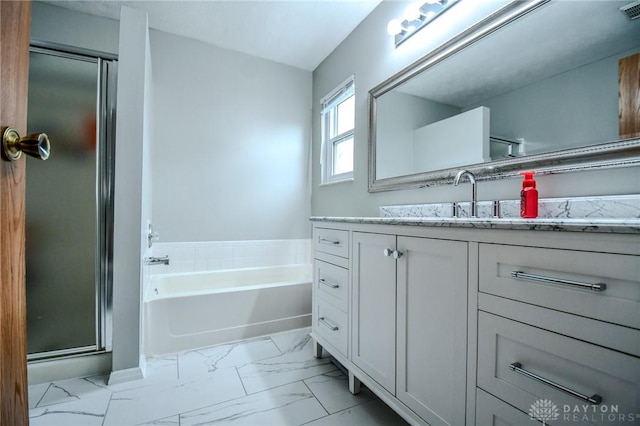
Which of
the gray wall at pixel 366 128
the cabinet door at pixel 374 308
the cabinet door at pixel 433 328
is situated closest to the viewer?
the cabinet door at pixel 433 328

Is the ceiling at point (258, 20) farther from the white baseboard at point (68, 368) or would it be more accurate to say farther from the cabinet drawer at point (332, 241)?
the white baseboard at point (68, 368)

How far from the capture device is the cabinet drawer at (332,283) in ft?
4.84

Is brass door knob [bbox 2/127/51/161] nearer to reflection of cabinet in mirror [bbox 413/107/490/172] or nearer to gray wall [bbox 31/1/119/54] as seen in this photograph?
reflection of cabinet in mirror [bbox 413/107/490/172]

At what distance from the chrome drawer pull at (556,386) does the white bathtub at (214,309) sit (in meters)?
1.78

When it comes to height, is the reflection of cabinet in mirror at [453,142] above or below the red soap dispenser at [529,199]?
above

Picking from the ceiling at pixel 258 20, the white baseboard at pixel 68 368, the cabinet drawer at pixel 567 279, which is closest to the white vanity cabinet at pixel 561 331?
the cabinet drawer at pixel 567 279

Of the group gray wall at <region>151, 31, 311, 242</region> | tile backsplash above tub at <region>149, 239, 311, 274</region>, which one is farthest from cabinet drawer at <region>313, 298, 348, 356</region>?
gray wall at <region>151, 31, 311, 242</region>

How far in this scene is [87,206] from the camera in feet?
5.69

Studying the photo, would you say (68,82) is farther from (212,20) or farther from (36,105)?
(212,20)

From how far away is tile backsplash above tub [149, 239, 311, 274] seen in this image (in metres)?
2.45

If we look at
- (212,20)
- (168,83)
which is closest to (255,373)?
(168,83)

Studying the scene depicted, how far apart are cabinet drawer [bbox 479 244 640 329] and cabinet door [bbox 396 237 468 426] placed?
94 mm

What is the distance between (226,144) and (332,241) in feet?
5.47

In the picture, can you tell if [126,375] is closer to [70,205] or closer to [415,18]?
[70,205]
